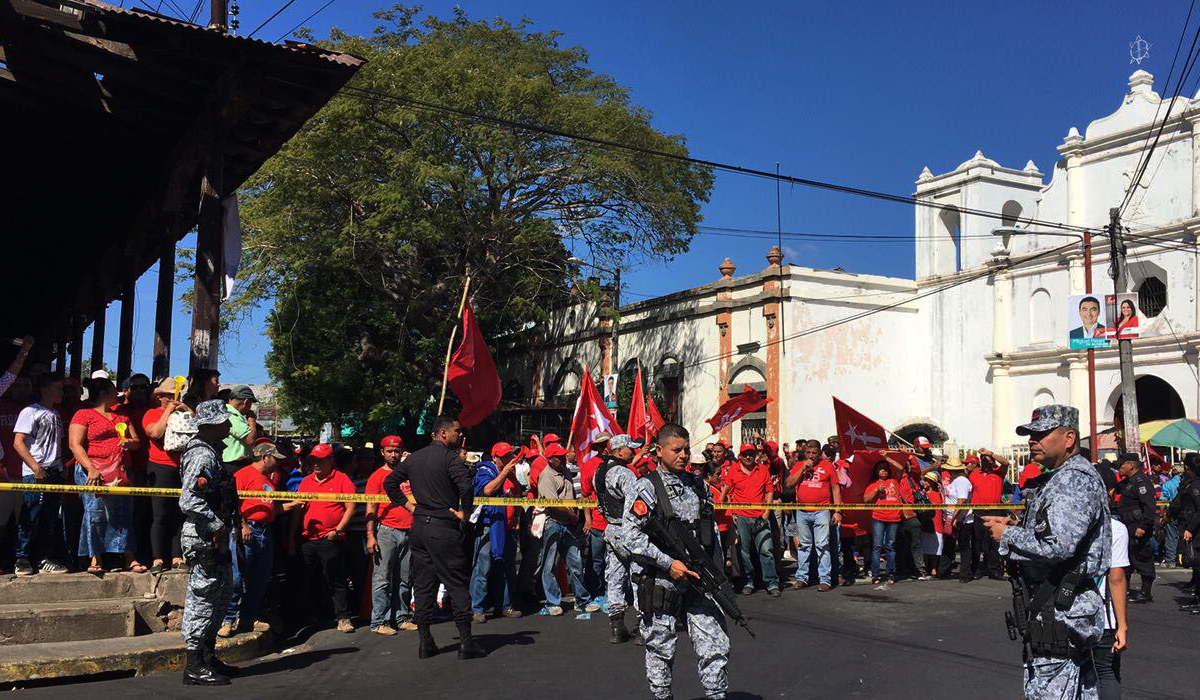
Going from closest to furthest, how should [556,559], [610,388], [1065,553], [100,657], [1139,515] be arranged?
[1065,553]
[100,657]
[556,559]
[1139,515]
[610,388]

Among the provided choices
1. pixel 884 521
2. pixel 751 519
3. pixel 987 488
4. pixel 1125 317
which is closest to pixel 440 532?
pixel 751 519

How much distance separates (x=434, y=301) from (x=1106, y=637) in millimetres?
24602

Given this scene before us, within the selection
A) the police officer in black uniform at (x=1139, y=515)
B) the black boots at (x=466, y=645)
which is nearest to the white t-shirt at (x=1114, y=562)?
the black boots at (x=466, y=645)

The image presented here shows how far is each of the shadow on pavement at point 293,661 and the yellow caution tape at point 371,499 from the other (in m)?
1.42

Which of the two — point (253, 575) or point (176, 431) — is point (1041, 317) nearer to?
point (253, 575)

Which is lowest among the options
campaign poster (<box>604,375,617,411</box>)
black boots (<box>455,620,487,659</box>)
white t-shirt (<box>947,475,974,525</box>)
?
black boots (<box>455,620,487,659</box>)

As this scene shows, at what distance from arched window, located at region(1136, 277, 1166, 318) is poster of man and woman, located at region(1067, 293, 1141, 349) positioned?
→ 4717mm

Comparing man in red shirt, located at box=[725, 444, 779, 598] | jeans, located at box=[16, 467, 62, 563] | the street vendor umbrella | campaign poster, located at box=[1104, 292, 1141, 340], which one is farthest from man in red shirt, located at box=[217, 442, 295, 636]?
campaign poster, located at box=[1104, 292, 1141, 340]

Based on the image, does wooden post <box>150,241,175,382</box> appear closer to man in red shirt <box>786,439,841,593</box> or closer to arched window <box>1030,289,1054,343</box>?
man in red shirt <box>786,439,841,593</box>

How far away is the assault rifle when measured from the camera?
591 cm

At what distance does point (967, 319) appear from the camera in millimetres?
33031

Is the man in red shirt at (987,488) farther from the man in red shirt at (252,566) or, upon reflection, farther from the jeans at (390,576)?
the man in red shirt at (252,566)

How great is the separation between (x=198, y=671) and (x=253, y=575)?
1825mm

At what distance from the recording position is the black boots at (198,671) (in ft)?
24.5
